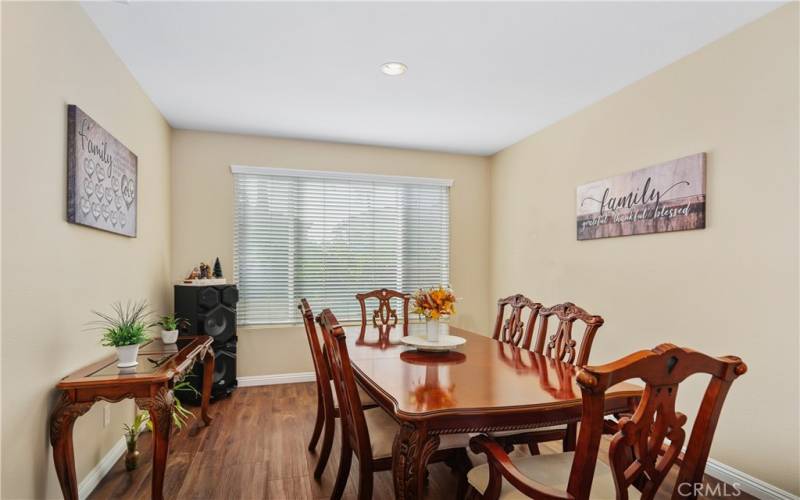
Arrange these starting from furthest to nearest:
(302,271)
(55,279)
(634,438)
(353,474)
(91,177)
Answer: (302,271), (353,474), (91,177), (55,279), (634,438)

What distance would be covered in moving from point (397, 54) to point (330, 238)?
238 cm

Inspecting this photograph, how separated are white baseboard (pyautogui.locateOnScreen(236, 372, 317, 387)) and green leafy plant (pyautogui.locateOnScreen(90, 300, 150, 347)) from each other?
4.49 feet

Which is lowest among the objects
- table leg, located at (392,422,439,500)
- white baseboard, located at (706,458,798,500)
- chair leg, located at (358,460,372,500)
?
white baseboard, located at (706,458,798,500)

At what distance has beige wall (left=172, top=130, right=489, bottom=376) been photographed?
170 inches

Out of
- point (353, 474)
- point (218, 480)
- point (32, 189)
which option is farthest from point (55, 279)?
point (353, 474)

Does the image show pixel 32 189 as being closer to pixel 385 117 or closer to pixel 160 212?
pixel 160 212

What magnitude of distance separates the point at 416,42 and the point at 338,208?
2414mm

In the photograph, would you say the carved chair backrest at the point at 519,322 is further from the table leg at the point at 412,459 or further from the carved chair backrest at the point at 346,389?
the table leg at the point at 412,459

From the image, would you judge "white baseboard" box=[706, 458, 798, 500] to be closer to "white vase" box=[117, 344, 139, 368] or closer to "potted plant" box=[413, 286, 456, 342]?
"potted plant" box=[413, 286, 456, 342]

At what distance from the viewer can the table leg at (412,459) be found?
1508mm

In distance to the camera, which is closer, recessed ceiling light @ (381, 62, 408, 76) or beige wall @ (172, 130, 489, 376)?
recessed ceiling light @ (381, 62, 408, 76)

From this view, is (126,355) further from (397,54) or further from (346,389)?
(397,54)

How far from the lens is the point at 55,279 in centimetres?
203

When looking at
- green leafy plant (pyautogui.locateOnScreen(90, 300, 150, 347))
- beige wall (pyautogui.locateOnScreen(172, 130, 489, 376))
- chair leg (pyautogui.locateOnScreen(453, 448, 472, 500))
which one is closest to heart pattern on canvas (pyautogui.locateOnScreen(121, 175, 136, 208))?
green leafy plant (pyautogui.locateOnScreen(90, 300, 150, 347))
